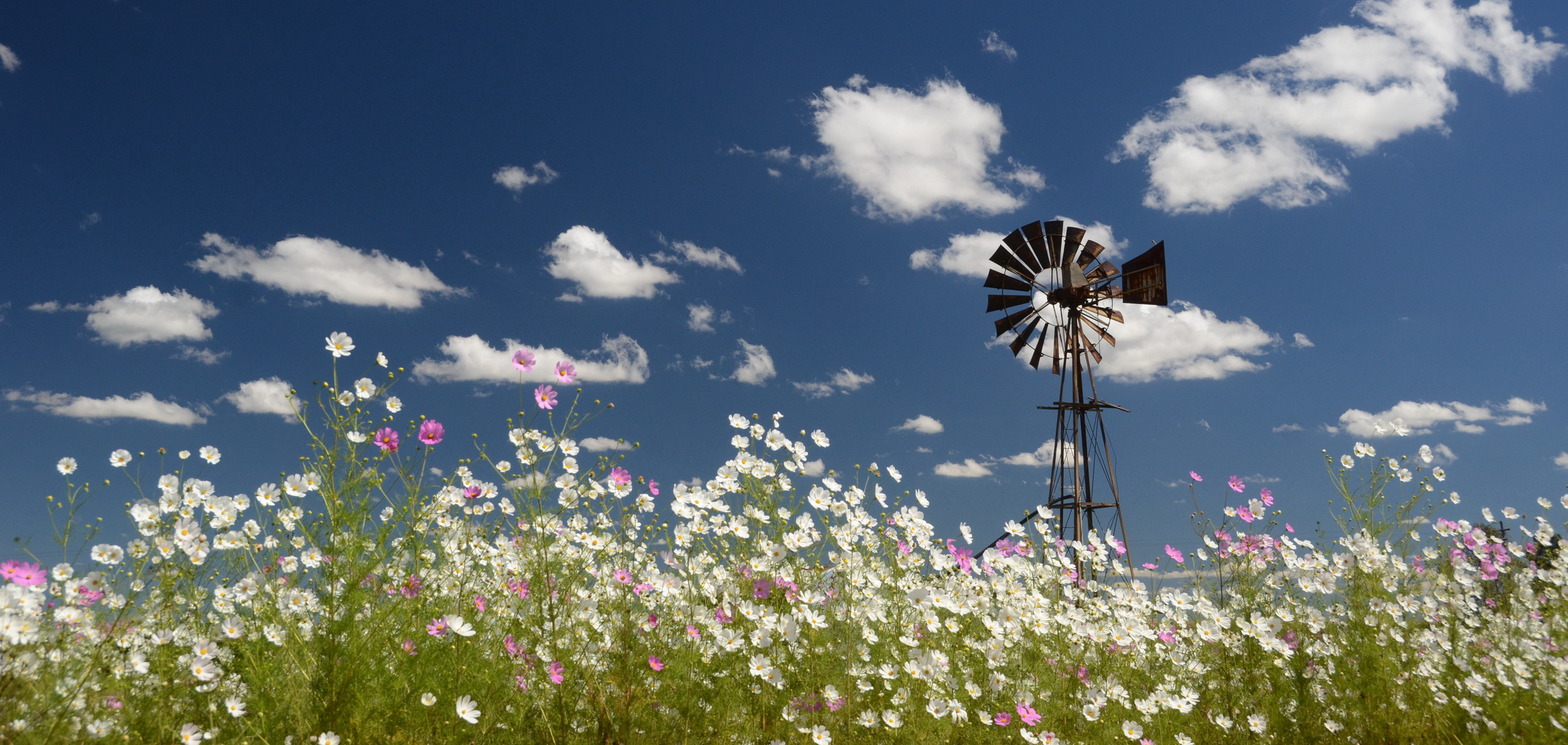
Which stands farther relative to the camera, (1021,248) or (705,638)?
(1021,248)

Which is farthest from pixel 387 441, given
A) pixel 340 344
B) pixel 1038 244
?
pixel 1038 244

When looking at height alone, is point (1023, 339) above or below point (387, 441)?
above

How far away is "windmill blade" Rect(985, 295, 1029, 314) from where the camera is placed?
14.5m

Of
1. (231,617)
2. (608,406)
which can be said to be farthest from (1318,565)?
(231,617)

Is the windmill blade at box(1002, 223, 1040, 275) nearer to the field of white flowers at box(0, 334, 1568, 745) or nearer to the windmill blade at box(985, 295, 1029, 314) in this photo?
the windmill blade at box(985, 295, 1029, 314)

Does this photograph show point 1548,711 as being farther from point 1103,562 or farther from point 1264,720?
point 1103,562

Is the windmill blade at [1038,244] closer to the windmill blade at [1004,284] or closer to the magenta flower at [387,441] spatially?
the windmill blade at [1004,284]

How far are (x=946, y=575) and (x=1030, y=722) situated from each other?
71.9 inches

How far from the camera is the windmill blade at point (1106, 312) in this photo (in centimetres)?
1379

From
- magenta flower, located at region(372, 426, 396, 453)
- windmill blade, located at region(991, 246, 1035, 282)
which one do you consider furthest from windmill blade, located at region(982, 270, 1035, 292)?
magenta flower, located at region(372, 426, 396, 453)

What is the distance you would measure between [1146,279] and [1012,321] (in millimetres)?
2264

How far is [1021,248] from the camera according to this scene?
46.6 feet

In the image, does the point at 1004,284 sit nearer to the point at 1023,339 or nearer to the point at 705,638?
the point at 1023,339

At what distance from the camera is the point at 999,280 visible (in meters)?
14.6
